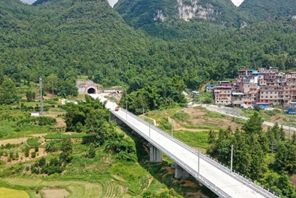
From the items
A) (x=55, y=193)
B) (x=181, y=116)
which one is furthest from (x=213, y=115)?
(x=55, y=193)

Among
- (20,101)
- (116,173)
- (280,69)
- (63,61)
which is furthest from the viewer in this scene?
(63,61)

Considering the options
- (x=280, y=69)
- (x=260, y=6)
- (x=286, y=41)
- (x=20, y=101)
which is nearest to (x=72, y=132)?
(x=20, y=101)

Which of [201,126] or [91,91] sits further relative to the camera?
[91,91]

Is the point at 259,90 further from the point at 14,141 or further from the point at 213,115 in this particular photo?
the point at 14,141

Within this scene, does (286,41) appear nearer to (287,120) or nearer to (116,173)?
(287,120)

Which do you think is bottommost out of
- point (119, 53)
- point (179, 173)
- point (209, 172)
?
point (179, 173)

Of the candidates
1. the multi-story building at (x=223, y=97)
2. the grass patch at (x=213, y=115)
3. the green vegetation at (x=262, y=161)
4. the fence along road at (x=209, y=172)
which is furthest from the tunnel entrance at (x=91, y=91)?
the green vegetation at (x=262, y=161)
